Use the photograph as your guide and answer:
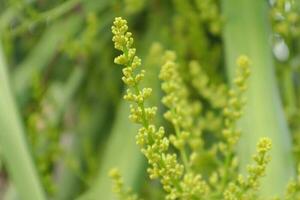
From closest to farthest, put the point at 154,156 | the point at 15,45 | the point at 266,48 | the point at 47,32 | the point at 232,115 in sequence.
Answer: the point at 154,156
the point at 232,115
the point at 266,48
the point at 47,32
the point at 15,45

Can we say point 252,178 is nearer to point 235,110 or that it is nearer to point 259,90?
point 235,110

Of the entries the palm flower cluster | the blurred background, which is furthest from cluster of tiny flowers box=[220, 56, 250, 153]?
the blurred background

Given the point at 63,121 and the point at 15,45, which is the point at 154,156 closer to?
the point at 63,121

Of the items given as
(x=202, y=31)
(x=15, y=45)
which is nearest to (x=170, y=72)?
(x=202, y=31)

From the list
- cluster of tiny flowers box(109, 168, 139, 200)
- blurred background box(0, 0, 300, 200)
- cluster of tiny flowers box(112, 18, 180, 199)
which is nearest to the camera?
cluster of tiny flowers box(112, 18, 180, 199)

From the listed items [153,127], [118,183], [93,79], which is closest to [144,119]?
[153,127]

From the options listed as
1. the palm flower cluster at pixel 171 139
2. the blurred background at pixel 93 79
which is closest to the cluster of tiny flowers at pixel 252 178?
the palm flower cluster at pixel 171 139

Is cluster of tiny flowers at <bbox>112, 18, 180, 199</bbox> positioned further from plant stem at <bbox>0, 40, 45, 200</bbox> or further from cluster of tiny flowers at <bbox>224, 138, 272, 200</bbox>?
plant stem at <bbox>0, 40, 45, 200</bbox>

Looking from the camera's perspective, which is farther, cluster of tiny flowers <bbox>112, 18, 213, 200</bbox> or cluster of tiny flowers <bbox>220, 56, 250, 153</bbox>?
cluster of tiny flowers <bbox>220, 56, 250, 153</bbox>
